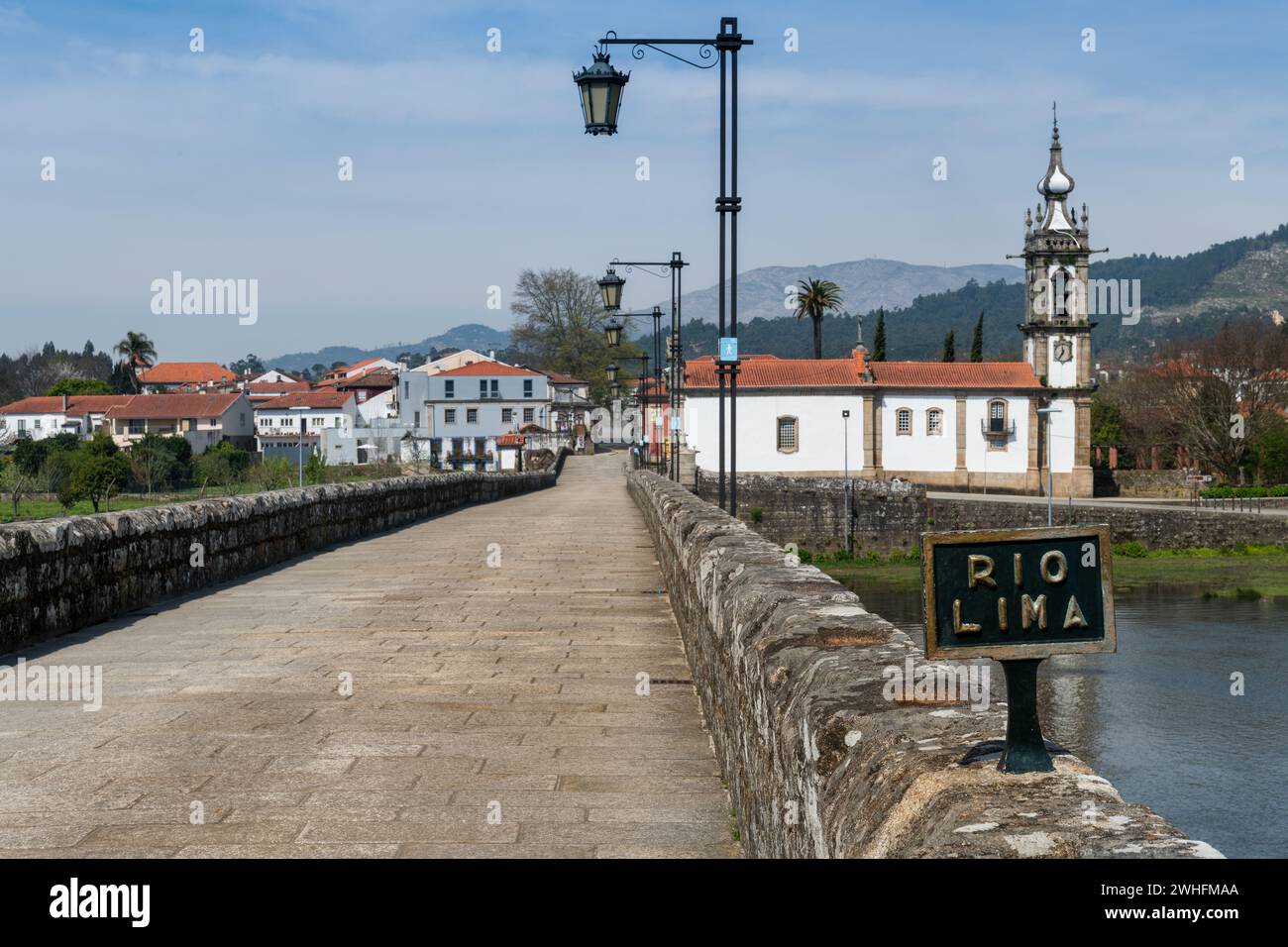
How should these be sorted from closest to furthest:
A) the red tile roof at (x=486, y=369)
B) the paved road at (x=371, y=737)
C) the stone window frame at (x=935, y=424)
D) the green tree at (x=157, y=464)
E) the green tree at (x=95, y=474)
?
the paved road at (x=371, y=737)
the green tree at (x=95, y=474)
the stone window frame at (x=935, y=424)
the green tree at (x=157, y=464)
the red tile roof at (x=486, y=369)

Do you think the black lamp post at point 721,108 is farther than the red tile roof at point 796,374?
No

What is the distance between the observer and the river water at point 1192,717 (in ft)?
74.8

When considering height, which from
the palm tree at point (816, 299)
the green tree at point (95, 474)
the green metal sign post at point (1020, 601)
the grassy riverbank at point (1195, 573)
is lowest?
the grassy riverbank at point (1195, 573)

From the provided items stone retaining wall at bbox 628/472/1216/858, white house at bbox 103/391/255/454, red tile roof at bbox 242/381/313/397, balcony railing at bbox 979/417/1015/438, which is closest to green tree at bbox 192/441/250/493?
white house at bbox 103/391/255/454

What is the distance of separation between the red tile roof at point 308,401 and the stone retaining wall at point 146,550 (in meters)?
113

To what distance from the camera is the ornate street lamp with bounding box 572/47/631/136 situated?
14.0 meters

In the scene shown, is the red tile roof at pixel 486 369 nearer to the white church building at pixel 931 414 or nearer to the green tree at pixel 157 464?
the green tree at pixel 157 464

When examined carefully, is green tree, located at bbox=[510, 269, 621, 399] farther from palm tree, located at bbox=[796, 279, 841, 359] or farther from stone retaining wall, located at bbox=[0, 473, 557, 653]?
stone retaining wall, located at bbox=[0, 473, 557, 653]

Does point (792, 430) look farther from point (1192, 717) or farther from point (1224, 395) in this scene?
point (1192, 717)

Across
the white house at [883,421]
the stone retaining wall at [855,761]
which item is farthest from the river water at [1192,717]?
the white house at [883,421]
